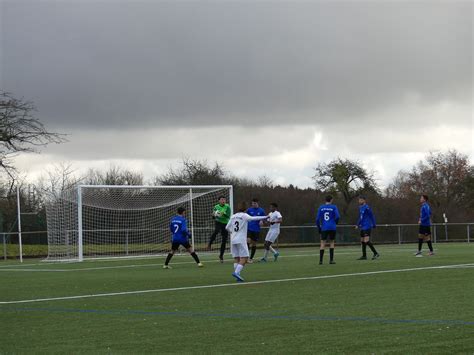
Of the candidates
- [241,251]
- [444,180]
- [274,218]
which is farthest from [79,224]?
[444,180]

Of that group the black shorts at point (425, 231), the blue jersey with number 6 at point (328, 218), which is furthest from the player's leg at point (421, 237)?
the blue jersey with number 6 at point (328, 218)

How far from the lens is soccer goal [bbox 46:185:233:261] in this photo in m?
35.5

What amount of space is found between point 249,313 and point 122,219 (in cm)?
2805

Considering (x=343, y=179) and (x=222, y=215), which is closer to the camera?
(x=222, y=215)

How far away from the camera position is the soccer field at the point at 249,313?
916cm

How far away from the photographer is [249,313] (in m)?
12.0

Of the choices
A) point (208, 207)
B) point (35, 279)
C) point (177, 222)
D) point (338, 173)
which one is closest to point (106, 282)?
point (35, 279)

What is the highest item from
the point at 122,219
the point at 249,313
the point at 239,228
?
the point at 122,219

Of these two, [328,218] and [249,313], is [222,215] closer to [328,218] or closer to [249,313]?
[328,218]

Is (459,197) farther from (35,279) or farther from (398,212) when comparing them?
(35,279)

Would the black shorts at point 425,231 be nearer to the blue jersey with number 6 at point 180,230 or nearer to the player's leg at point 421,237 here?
the player's leg at point 421,237

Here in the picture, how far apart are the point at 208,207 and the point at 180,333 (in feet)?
98.2

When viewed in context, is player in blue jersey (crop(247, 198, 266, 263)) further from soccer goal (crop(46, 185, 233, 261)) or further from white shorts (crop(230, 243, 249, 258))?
white shorts (crop(230, 243, 249, 258))

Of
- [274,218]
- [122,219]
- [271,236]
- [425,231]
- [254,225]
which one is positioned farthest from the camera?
[122,219]
